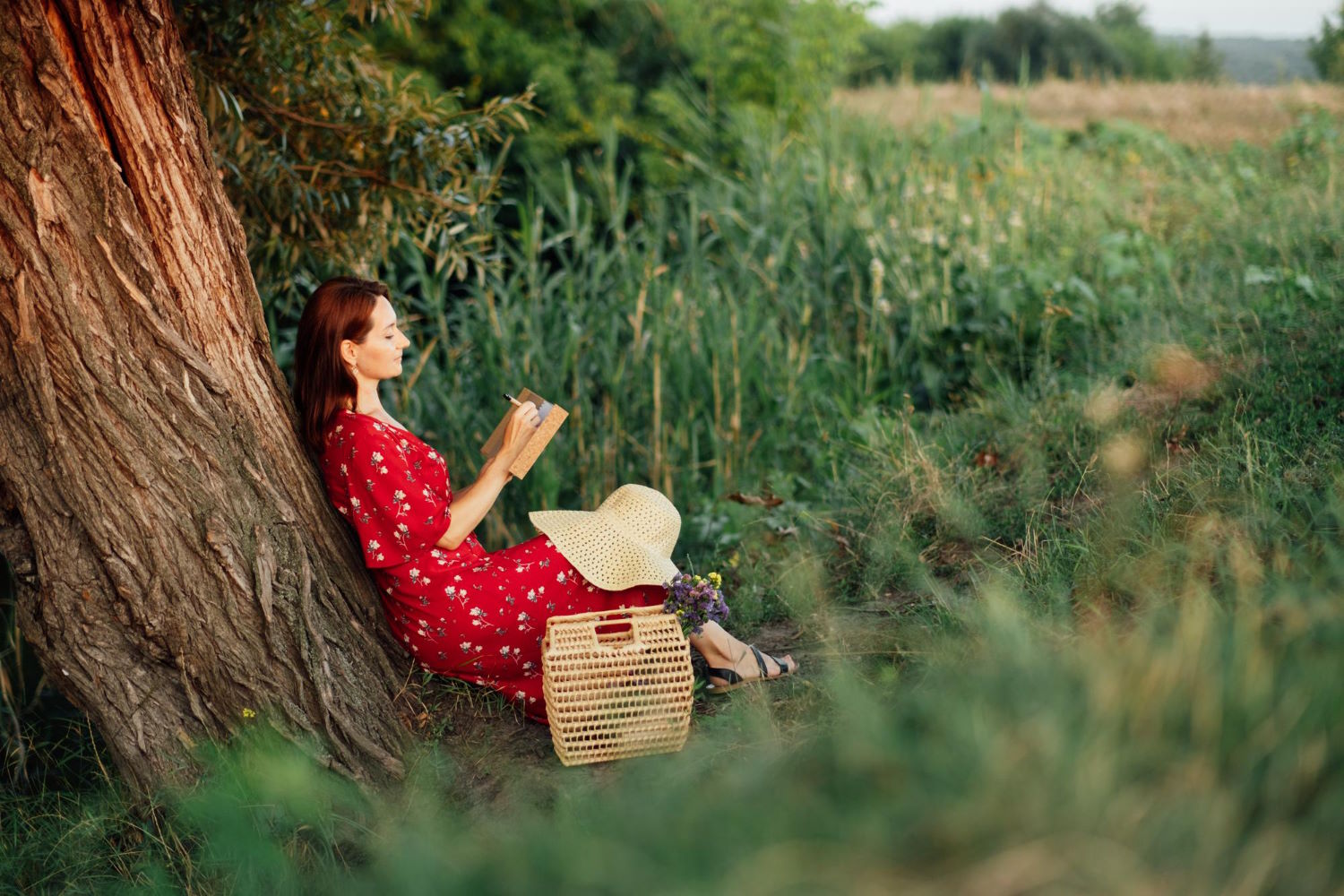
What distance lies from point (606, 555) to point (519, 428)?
424 millimetres

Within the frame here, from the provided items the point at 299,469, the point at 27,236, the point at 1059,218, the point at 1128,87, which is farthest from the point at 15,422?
the point at 1128,87

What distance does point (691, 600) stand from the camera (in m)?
2.98

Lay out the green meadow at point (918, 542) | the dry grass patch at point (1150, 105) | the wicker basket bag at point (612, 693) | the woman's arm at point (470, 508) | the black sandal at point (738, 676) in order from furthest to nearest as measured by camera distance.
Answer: the dry grass patch at point (1150, 105) → the black sandal at point (738, 676) → the woman's arm at point (470, 508) → the wicker basket bag at point (612, 693) → the green meadow at point (918, 542)

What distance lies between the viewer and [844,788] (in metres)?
1.55

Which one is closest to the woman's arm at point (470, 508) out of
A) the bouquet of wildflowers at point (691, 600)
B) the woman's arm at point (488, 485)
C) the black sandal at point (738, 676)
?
the woman's arm at point (488, 485)

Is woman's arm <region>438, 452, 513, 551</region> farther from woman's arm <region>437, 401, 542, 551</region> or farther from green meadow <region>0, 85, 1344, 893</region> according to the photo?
green meadow <region>0, 85, 1344, 893</region>

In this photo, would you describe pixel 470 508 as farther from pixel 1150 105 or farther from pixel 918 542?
pixel 1150 105

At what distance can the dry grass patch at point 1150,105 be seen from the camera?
841 cm

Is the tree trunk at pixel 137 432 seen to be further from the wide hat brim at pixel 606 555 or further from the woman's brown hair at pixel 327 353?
the wide hat brim at pixel 606 555

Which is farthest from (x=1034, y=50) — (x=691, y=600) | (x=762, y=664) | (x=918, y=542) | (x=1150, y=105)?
(x=691, y=600)

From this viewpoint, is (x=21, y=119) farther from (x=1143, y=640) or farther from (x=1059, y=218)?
(x=1059, y=218)

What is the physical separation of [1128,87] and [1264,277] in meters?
7.22

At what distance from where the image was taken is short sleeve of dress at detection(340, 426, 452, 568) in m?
2.97

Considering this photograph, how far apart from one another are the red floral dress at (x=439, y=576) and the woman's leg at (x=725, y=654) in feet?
0.55
